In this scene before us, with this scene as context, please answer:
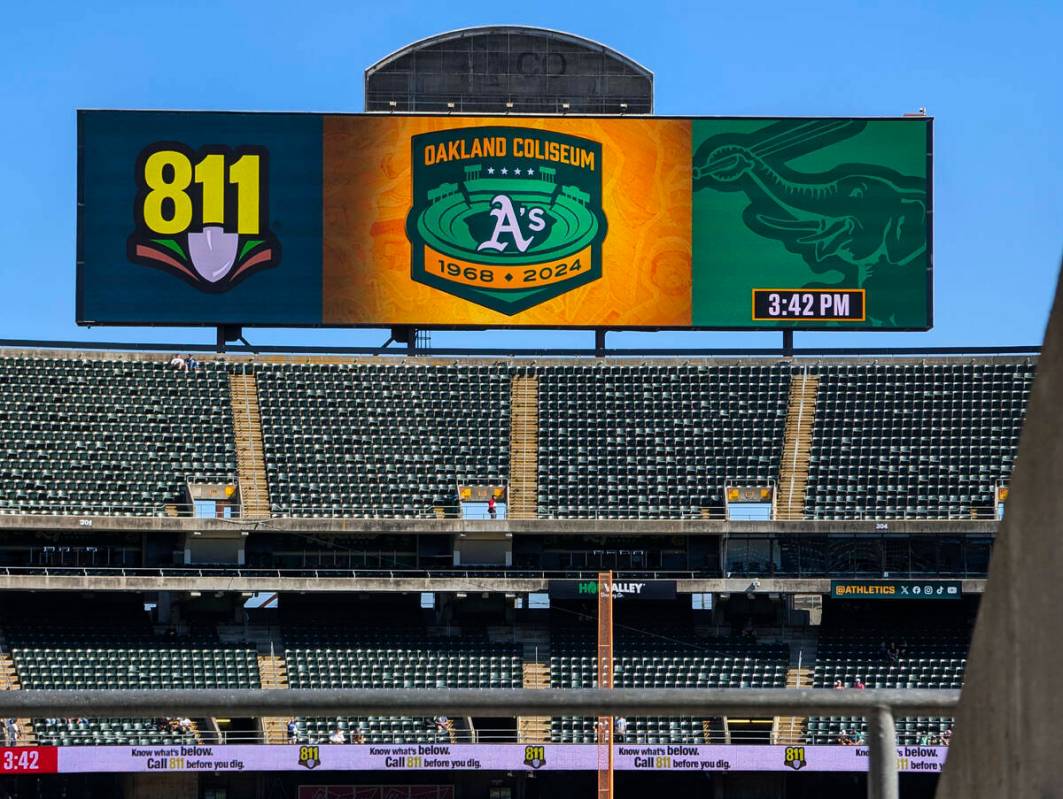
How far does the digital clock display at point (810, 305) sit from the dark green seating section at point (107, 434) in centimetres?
1371

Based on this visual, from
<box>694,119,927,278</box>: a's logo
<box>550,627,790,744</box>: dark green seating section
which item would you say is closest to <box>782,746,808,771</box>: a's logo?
<box>550,627,790,744</box>: dark green seating section

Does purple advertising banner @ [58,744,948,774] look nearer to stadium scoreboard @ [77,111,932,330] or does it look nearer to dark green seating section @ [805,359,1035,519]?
dark green seating section @ [805,359,1035,519]

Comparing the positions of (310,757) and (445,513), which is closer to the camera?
(310,757)

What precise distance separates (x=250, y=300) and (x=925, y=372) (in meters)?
17.3

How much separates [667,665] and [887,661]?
5069 mm

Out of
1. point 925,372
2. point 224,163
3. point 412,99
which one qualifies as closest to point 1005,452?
point 925,372

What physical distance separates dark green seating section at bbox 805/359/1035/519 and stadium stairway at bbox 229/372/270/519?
13078 mm

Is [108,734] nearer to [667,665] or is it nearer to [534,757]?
[534,757]

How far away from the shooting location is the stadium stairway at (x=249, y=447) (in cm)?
3809

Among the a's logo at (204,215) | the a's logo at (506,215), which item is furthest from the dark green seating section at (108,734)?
the a's logo at (506,215)

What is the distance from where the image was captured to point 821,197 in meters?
41.7

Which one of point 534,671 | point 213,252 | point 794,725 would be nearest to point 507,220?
point 213,252

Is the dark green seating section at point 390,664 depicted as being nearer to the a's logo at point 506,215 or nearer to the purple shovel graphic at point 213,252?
the a's logo at point 506,215

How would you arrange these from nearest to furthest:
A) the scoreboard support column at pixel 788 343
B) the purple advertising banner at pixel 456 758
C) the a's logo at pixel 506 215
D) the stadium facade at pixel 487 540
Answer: the purple advertising banner at pixel 456 758, the stadium facade at pixel 487 540, the a's logo at pixel 506 215, the scoreboard support column at pixel 788 343
